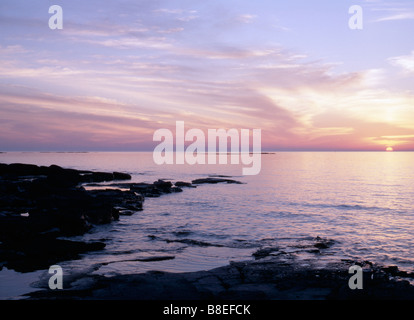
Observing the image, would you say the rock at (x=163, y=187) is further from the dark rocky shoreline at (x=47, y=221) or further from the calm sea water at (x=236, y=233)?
the calm sea water at (x=236, y=233)

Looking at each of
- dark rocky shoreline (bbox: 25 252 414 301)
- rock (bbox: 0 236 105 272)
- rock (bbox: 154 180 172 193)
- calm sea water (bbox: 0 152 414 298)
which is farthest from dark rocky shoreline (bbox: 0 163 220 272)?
rock (bbox: 154 180 172 193)

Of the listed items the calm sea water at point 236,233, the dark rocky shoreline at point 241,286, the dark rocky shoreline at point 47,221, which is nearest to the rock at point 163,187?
the dark rocky shoreline at point 47,221

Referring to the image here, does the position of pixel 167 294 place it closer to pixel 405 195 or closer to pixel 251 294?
pixel 251 294

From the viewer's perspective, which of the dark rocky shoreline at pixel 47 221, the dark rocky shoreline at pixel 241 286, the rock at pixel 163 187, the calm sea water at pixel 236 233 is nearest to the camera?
the dark rocky shoreline at pixel 241 286

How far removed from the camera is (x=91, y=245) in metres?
17.1

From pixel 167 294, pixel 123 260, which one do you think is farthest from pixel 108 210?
pixel 167 294

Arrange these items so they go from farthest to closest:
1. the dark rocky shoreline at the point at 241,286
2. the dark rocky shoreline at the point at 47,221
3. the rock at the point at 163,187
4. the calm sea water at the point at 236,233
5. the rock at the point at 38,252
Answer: the rock at the point at 163,187, the dark rocky shoreline at the point at 47,221, the calm sea water at the point at 236,233, the rock at the point at 38,252, the dark rocky shoreline at the point at 241,286

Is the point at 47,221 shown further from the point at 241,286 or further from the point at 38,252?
the point at 241,286

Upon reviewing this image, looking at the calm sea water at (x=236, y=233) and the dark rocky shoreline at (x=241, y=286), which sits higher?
the dark rocky shoreline at (x=241, y=286)

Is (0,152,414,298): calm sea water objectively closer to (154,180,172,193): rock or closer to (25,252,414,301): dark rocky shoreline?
(25,252,414,301): dark rocky shoreline

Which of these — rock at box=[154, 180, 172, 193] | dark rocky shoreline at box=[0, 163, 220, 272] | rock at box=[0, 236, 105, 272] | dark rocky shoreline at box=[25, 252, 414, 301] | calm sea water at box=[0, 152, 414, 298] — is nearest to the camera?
dark rocky shoreline at box=[25, 252, 414, 301]

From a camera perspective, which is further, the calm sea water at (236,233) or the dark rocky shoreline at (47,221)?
the dark rocky shoreline at (47,221)
